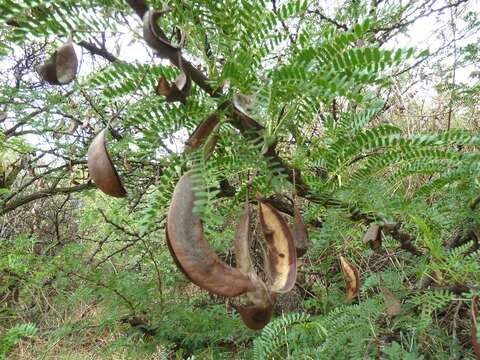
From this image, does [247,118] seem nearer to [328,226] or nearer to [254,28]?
[254,28]

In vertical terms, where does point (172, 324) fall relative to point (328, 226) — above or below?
below

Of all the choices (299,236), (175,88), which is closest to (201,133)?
(175,88)

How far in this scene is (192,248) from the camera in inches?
19.9

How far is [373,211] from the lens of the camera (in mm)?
899

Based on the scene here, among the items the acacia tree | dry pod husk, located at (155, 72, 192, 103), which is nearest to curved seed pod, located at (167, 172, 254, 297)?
the acacia tree

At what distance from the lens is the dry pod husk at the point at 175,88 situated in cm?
58

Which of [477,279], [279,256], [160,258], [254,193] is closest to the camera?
[279,256]

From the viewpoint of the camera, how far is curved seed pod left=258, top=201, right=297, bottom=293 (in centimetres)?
68

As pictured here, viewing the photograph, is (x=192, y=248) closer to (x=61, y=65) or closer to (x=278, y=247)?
(x=278, y=247)

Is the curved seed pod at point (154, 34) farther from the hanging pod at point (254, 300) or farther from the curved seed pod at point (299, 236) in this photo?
the curved seed pod at point (299, 236)

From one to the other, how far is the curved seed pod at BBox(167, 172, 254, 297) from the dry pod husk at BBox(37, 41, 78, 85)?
25 centimetres

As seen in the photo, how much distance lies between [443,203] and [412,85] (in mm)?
2112

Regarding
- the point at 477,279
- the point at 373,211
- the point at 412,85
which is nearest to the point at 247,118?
the point at 373,211

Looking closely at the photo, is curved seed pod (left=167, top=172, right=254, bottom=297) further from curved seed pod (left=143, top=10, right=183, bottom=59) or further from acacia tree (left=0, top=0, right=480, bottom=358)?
curved seed pod (left=143, top=10, right=183, bottom=59)
